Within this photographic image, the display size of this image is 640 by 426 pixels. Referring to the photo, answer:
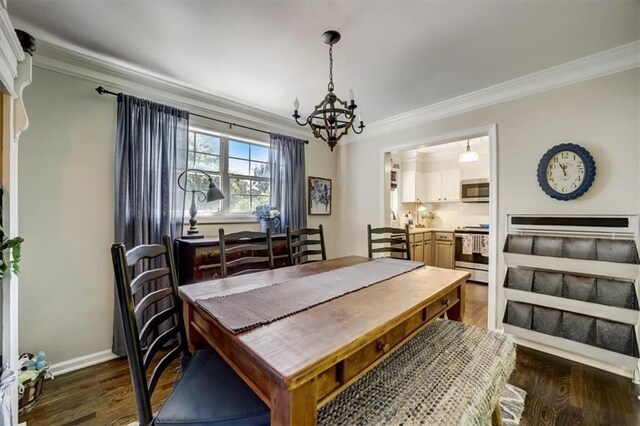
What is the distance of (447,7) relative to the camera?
164 centimetres

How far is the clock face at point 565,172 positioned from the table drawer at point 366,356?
1942mm

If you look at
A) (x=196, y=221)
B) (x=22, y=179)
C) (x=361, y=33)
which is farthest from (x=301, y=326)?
(x=22, y=179)

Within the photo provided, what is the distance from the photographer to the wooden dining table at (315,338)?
0.74 m

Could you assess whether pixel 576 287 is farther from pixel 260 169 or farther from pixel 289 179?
pixel 260 169

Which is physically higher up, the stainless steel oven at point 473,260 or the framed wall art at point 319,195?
the framed wall art at point 319,195

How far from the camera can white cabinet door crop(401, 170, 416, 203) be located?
5.58 meters

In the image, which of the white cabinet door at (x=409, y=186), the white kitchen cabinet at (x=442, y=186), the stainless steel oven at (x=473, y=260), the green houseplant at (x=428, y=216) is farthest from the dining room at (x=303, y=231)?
the green houseplant at (x=428, y=216)

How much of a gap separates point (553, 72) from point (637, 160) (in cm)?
98

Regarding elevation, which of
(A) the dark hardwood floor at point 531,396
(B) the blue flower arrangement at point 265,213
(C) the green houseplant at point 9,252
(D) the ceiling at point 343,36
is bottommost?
(A) the dark hardwood floor at point 531,396

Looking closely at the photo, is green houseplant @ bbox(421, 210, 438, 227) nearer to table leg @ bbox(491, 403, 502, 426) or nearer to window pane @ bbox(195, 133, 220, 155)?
window pane @ bbox(195, 133, 220, 155)

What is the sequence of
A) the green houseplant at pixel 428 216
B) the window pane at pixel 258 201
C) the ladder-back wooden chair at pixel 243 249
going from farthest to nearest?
the green houseplant at pixel 428 216
the window pane at pixel 258 201
the ladder-back wooden chair at pixel 243 249

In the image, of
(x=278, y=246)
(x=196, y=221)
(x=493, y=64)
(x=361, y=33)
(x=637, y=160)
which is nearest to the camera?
(x=361, y=33)

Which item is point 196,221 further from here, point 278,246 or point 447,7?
point 447,7

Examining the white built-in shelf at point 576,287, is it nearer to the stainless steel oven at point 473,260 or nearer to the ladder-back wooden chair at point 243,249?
the stainless steel oven at point 473,260
